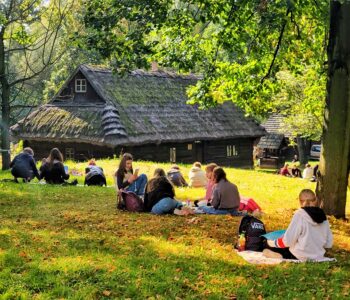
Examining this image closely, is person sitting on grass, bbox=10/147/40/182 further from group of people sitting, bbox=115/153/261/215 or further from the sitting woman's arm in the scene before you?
the sitting woman's arm

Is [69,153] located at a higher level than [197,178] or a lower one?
higher

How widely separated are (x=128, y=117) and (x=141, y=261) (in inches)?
902

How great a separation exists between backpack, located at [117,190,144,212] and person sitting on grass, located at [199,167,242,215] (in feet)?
4.90

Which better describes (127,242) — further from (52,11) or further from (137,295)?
A: (52,11)

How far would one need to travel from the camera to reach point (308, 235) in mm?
6992

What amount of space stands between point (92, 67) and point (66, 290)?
1065 inches

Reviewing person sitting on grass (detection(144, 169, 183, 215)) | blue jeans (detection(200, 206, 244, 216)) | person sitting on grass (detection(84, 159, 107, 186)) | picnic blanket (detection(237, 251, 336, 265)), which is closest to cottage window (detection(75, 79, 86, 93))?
person sitting on grass (detection(84, 159, 107, 186))

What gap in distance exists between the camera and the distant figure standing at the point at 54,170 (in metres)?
15.6

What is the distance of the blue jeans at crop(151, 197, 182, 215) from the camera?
1031cm

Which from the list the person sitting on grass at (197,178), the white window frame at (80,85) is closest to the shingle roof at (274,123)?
the white window frame at (80,85)

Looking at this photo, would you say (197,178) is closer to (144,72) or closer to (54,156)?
(54,156)

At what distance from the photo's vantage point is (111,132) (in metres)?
27.2

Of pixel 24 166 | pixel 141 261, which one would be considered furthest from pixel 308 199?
pixel 24 166

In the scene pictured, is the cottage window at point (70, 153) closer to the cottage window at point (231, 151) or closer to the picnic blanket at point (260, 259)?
the cottage window at point (231, 151)
